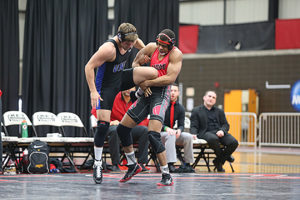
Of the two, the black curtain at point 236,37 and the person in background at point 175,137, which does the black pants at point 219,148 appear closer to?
the person in background at point 175,137

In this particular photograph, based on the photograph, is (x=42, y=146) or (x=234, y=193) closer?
(x=234, y=193)

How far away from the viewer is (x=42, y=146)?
22.2 ft

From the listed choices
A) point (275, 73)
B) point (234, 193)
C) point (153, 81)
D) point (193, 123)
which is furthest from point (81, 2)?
point (275, 73)

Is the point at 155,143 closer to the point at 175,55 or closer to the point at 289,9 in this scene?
the point at 175,55

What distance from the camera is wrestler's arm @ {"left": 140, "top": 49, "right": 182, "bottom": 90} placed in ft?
16.4

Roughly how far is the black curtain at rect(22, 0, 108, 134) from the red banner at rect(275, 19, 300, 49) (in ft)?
21.9

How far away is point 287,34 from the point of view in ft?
49.1

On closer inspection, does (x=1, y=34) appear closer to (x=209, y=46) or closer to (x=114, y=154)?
(x=114, y=154)

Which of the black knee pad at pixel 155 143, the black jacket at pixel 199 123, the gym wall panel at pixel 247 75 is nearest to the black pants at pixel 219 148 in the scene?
the black jacket at pixel 199 123

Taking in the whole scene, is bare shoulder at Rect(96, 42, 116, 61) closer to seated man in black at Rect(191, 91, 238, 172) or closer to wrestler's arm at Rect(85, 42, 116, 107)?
wrestler's arm at Rect(85, 42, 116, 107)

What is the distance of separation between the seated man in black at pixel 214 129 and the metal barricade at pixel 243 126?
6.90 meters

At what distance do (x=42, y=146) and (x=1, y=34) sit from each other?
3.39 metres

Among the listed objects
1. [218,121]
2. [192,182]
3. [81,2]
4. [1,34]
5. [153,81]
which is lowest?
[192,182]

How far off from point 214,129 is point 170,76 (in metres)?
3.16
